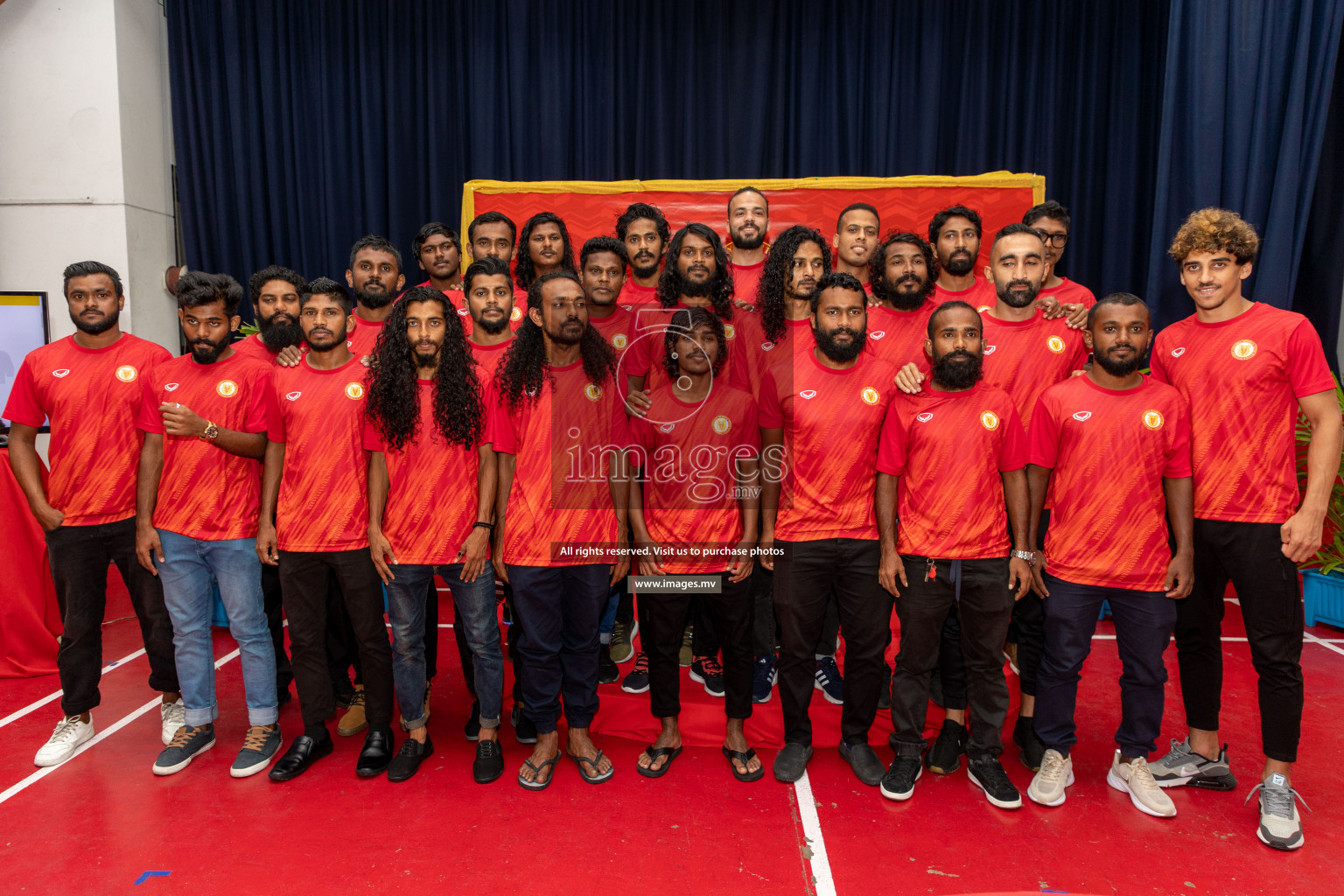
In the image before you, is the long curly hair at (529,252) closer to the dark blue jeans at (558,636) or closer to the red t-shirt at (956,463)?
the dark blue jeans at (558,636)

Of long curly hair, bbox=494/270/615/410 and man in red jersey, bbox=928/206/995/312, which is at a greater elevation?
man in red jersey, bbox=928/206/995/312

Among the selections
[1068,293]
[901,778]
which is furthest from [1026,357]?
[901,778]

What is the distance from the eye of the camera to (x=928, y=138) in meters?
6.95

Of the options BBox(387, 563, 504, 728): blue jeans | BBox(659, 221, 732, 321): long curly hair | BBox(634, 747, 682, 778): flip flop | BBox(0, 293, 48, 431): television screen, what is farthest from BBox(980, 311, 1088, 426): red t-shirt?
BBox(0, 293, 48, 431): television screen

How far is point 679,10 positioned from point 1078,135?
384 centimetres

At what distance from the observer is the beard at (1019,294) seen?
10.7 ft

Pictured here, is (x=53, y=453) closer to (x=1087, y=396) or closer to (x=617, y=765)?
(x=617, y=765)

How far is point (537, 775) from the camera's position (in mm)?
3002

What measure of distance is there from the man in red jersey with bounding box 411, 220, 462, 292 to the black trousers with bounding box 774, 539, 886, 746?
2.40 m

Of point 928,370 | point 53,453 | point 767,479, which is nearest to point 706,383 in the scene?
point 767,479

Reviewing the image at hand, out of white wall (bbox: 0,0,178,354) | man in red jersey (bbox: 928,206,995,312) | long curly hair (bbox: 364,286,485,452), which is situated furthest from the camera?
white wall (bbox: 0,0,178,354)

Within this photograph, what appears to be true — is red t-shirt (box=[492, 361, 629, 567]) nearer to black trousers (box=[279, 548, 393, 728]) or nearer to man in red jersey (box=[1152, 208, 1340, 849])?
black trousers (box=[279, 548, 393, 728])

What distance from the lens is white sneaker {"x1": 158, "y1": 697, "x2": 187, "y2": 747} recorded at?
337 cm

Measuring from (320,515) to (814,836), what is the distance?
→ 7.26 feet
